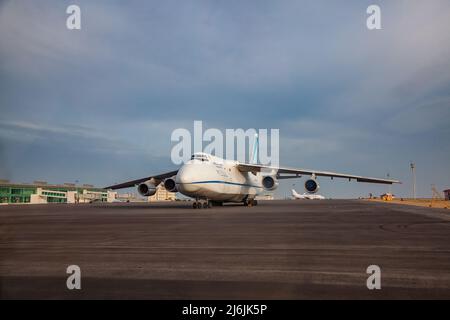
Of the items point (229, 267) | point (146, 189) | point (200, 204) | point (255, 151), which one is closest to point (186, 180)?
point (200, 204)

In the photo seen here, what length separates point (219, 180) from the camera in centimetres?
2719

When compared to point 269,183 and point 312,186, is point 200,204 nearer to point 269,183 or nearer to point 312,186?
point 269,183

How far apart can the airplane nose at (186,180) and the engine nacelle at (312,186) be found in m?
10.5

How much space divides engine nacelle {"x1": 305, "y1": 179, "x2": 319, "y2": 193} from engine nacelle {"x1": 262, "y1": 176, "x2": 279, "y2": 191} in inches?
172

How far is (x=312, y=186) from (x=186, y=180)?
38.9 feet

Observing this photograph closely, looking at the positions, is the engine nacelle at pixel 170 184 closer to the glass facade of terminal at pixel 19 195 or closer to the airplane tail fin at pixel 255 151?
the airplane tail fin at pixel 255 151

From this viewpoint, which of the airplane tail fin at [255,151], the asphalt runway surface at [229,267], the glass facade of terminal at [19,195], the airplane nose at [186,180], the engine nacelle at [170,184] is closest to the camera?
the asphalt runway surface at [229,267]

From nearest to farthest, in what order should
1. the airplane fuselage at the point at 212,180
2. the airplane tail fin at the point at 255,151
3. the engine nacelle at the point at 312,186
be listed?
the airplane fuselage at the point at 212,180, the engine nacelle at the point at 312,186, the airplane tail fin at the point at 255,151

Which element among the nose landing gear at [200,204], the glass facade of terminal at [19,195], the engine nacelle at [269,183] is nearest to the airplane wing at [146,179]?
the nose landing gear at [200,204]

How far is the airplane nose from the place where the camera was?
24438 mm

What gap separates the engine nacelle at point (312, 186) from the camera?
101 feet
